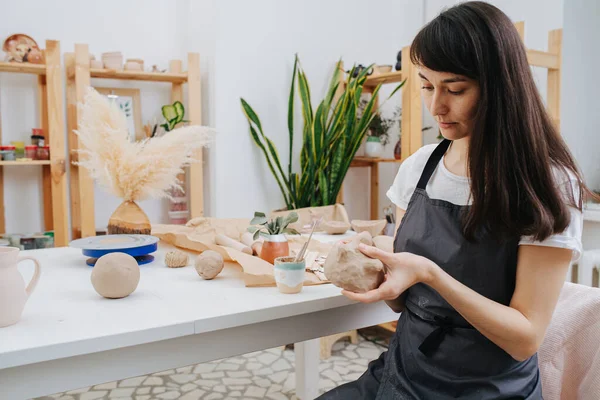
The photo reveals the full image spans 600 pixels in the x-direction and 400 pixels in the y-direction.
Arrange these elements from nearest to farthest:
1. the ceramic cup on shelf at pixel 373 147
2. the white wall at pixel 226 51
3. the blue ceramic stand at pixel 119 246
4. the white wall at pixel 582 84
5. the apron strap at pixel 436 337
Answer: the apron strap at pixel 436 337 → the blue ceramic stand at pixel 119 246 → the white wall at pixel 582 84 → the white wall at pixel 226 51 → the ceramic cup on shelf at pixel 373 147

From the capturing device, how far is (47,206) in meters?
3.33

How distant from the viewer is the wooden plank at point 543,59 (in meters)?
2.64

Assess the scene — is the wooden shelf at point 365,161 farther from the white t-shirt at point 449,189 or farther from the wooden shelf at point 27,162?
the white t-shirt at point 449,189

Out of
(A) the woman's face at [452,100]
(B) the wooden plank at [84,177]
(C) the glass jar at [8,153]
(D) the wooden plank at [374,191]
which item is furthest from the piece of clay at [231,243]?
(D) the wooden plank at [374,191]

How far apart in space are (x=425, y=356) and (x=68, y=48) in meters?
3.16

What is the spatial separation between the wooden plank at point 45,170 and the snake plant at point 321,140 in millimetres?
1261

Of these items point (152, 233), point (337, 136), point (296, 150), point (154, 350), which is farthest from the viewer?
point (296, 150)

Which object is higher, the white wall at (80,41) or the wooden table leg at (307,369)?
the white wall at (80,41)

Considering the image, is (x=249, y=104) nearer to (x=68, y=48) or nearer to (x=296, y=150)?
(x=296, y=150)

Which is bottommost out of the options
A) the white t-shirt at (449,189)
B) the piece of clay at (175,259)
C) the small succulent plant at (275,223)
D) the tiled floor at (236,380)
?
the tiled floor at (236,380)

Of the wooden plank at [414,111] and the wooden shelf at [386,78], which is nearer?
the wooden plank at [414,111]

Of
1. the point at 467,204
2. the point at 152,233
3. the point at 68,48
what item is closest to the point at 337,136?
the point at 152,233

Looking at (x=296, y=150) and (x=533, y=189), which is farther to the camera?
(x=296, y=150)

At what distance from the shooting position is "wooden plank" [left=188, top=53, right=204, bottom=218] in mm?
3334
